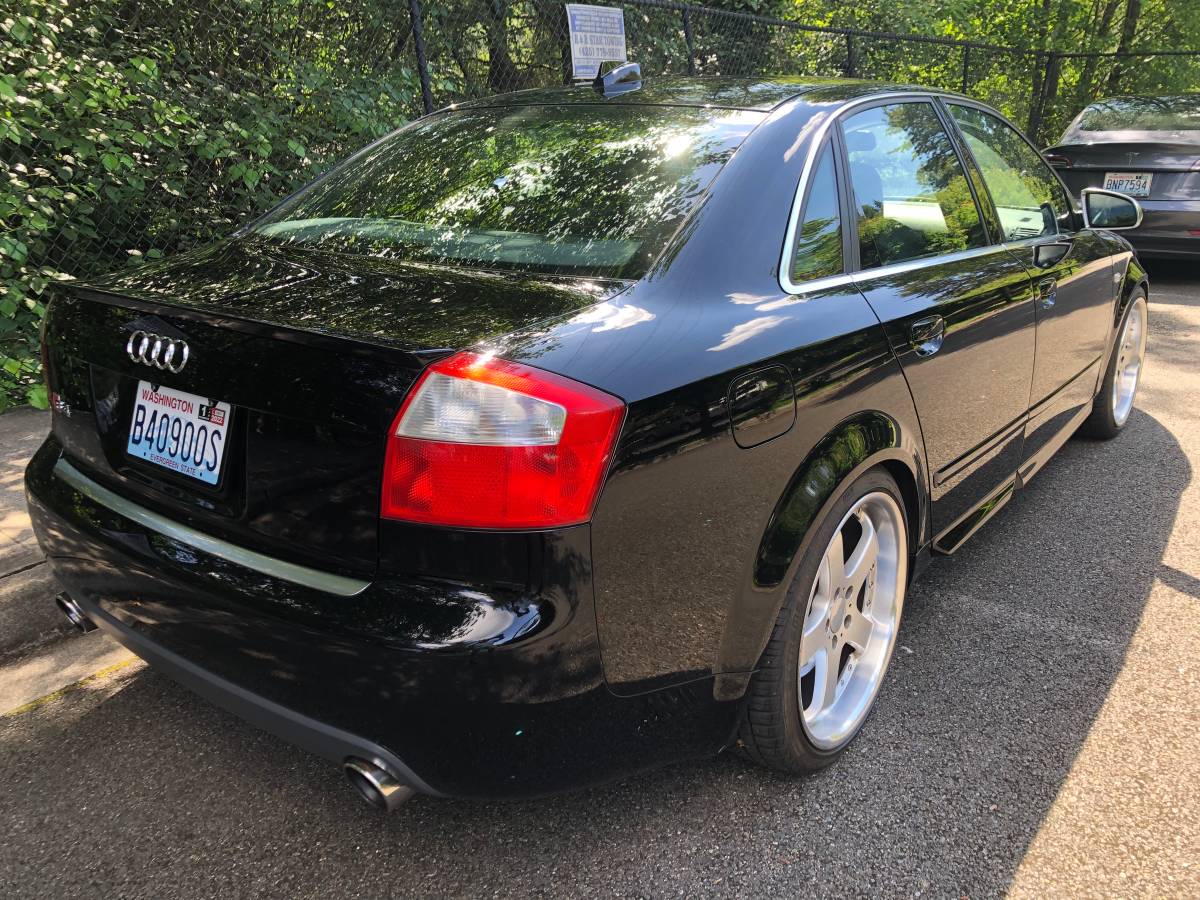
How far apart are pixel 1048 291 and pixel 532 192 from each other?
200 cm

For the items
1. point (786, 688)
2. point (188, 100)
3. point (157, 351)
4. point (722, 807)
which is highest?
point (188, 100)

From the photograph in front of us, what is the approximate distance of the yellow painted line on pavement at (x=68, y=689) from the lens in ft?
8.01

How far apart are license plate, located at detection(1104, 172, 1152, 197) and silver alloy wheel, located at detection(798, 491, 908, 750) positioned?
689cm

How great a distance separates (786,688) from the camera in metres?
1.99

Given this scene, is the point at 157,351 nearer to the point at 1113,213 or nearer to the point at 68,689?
the point at 68,689

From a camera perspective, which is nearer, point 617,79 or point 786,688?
point 786,688

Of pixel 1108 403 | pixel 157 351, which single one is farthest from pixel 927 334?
pixel 1108 403

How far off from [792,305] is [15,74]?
4.49m

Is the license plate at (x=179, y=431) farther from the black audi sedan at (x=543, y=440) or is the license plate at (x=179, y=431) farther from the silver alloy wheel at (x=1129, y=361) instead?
the silver alloy wheel at (x=1129, y=361)

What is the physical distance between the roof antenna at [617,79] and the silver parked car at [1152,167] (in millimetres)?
6561

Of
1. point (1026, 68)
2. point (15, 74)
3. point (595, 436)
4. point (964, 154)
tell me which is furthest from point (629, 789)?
point (1026, 68)

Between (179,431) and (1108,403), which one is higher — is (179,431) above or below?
above

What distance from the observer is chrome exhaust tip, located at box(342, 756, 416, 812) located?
1.64 meters

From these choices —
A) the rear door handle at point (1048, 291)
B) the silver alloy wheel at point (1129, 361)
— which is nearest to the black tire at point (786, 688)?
the rear door handle at point (1048, 291)
